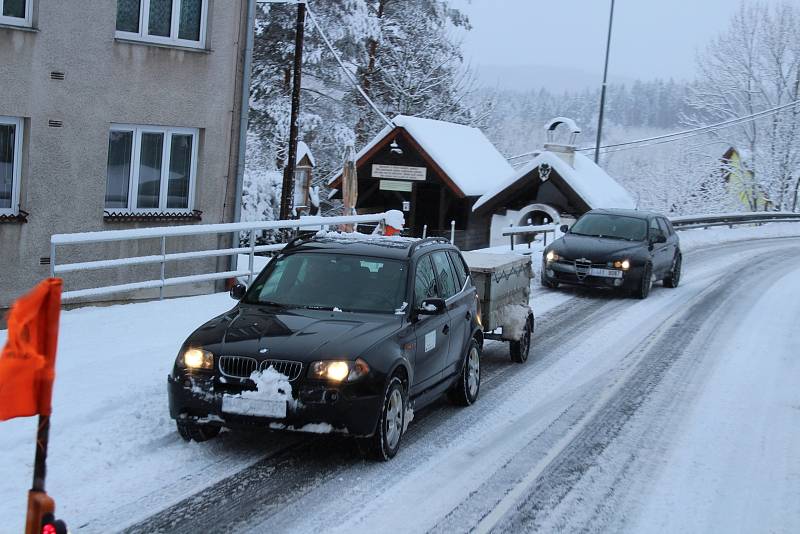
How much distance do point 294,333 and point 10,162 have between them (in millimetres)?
7866

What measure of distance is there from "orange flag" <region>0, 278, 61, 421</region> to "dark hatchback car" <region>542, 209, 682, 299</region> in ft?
48.0

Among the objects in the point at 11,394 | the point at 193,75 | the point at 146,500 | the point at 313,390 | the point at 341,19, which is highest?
the point at 341,19

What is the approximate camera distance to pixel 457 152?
3609 cm

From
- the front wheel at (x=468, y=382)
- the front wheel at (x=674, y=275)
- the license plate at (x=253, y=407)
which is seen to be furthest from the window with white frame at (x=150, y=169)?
the front wheel at (x=674, y=275)

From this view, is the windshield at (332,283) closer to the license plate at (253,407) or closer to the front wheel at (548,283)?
the license plate at (253,407)

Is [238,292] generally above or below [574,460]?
above

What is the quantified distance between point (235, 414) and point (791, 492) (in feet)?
13.8

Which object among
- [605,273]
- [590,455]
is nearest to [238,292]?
[590,455]

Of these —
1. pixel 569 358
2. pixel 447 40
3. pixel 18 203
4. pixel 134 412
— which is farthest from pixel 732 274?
pixel 447 40

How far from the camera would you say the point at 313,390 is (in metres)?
7.41

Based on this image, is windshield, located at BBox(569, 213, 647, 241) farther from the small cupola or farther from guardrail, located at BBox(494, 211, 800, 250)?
the small cupola

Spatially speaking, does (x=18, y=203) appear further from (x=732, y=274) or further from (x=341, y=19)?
(x=341, y=19)

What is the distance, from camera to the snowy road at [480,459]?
6.72m

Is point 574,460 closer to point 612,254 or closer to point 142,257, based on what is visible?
point 142,257
